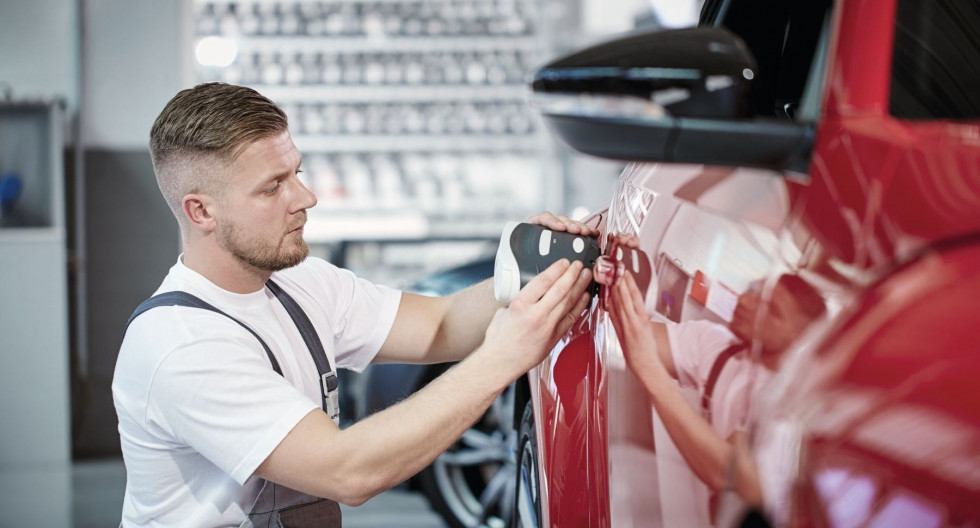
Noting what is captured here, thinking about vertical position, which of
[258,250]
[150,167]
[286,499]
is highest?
[258,250]

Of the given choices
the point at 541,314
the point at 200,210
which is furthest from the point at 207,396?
the point at 541,314

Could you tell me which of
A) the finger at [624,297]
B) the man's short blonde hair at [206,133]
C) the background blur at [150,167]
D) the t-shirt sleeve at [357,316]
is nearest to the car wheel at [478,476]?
the t-shirt sleeve at [357,316]

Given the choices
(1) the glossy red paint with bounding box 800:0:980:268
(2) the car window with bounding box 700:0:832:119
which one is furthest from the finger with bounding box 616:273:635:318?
(2) the car window with bounding box 700:0:832:119

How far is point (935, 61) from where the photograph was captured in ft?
3.72

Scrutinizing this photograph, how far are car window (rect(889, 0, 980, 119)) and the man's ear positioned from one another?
1.17 m

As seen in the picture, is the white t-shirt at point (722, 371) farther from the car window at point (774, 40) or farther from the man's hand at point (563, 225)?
the car window at point (774, 40)

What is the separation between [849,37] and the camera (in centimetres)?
91

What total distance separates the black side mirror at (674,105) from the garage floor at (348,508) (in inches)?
122

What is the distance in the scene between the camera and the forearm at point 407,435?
147 centimetres

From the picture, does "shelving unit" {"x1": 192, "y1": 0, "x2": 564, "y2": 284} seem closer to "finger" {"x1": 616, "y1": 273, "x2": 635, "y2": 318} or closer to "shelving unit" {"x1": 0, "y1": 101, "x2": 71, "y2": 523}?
"shelving unit" {"x1": 0, "y1": 101, "x2": 71, "y2": 523}

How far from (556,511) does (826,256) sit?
77 centimetres

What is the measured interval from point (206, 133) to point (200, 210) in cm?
15

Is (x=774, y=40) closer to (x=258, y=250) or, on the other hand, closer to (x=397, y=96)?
(x=258, y=250)

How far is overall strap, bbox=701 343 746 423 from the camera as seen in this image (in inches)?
33.8
